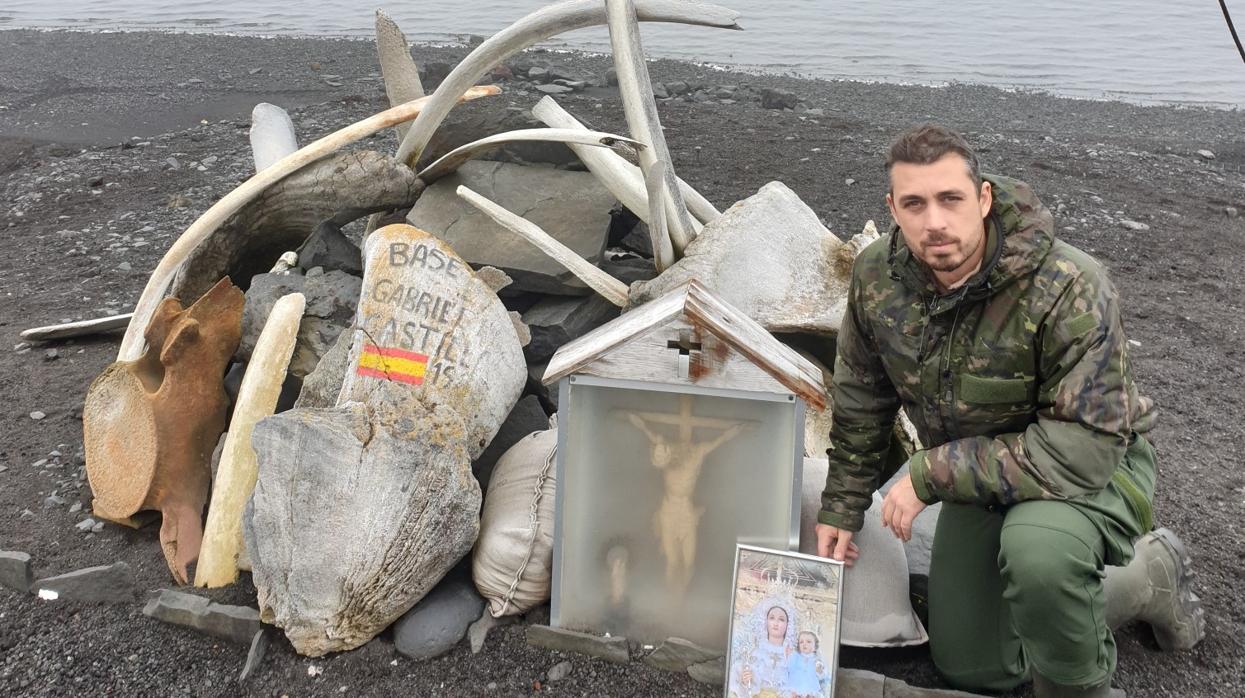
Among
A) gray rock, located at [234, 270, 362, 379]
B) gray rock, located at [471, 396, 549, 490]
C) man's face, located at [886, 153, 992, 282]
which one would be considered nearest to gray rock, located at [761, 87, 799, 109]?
gray rock, located at [234, 270, 362, 379]

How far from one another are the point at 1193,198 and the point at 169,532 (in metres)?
8.97

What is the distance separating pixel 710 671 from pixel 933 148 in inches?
64.5

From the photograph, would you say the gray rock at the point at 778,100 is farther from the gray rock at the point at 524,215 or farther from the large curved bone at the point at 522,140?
the large curved bone at the point at 522,140

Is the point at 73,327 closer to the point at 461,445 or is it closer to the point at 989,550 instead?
the point at 461,445

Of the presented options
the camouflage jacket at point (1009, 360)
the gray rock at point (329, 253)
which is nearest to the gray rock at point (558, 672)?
the camouflage jacket at point (1009, 360)

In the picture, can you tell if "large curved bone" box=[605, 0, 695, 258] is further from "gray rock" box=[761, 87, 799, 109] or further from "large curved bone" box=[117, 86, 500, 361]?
"gray rock" box=[761, 87, 799, 109]

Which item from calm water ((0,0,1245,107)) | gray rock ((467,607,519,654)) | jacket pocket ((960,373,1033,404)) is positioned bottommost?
gray rock ((467,607,519,654))

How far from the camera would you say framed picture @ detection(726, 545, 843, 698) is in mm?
2590

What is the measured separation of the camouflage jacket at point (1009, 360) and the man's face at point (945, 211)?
0.06 m

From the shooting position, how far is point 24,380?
4781 mm

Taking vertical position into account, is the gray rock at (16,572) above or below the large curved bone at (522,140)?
below

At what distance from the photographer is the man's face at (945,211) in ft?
7.73

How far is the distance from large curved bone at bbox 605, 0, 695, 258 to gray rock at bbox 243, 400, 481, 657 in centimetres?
158

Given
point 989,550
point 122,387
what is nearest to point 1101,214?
point 989,550
